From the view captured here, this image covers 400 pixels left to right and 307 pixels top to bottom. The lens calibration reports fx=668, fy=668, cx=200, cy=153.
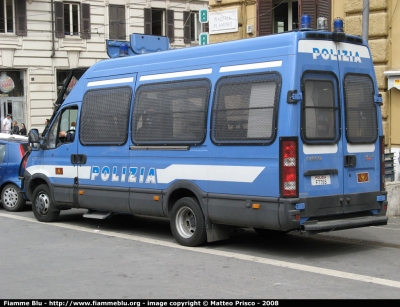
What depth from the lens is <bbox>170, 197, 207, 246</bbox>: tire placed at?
9.33m

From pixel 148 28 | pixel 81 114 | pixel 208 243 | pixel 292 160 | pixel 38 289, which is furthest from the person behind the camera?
pixel 148 28

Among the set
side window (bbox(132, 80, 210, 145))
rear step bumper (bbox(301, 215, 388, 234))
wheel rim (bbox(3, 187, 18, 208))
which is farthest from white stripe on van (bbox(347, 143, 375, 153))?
wheel rim (bbox(3, 187, 18, 208))

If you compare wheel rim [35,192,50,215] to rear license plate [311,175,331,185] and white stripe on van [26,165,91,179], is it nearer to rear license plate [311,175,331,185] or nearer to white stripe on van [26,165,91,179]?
white stripe on van [26,165,91,179]

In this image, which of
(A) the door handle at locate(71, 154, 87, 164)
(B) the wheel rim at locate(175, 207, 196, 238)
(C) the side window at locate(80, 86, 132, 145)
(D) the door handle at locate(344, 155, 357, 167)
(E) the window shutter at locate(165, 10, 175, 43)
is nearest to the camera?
(D) the door handle at locate(344, 155, 357, 167)

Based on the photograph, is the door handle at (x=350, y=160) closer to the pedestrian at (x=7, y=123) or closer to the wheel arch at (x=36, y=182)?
the wheel arch at (x=36, y=182)

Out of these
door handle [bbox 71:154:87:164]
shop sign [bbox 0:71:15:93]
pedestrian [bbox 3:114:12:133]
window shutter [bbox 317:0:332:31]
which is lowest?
door handle [bbox 71:154:87:164]

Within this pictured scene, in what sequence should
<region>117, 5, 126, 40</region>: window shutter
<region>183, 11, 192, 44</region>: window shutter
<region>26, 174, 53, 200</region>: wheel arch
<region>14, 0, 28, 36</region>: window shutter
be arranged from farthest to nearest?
<region>183, 11, 192, 44</region>: window shutter → <region>117, 5, 126, 40</region>: window shutter → <region>14, 0, 28, 36</region>: window shutter → <region>26, 174, 53, 200</region>: wheel arch

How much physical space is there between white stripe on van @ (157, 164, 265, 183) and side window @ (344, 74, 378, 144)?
1.44 metres

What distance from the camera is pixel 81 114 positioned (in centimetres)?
1148

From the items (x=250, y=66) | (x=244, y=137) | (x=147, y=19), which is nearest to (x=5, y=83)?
(x=147, y=19)

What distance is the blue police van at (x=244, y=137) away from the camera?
837cm

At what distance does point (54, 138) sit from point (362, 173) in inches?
223

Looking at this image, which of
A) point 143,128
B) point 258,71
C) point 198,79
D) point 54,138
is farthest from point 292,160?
point 54,138

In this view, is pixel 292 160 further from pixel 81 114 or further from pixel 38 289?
pixel 81 114
